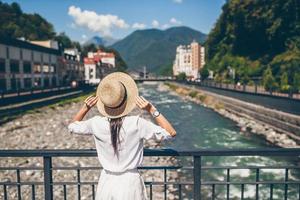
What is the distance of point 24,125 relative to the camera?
97.0 feet

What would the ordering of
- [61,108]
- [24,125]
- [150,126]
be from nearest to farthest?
[150,126] < [24,125] < [61,108]

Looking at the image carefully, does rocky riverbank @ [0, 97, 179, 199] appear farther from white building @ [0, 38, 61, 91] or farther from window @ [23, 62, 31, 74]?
window @ [23, 62, 31, 74]

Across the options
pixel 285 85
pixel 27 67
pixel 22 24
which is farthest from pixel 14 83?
pixel 22 24

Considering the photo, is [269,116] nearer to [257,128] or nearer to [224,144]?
[257,128]

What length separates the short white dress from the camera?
9.71 feet

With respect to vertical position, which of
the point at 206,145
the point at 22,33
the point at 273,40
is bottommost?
the point at 206,145

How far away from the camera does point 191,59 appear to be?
176m

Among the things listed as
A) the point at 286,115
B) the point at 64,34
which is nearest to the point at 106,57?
the point at 64,34

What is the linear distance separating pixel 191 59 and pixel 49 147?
16019 cm

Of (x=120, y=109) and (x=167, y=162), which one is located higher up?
(x=120, y=109)

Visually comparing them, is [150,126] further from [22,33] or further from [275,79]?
[22,33]

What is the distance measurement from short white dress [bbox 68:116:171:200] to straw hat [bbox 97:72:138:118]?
3.6 inches

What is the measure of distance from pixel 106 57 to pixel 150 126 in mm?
161374

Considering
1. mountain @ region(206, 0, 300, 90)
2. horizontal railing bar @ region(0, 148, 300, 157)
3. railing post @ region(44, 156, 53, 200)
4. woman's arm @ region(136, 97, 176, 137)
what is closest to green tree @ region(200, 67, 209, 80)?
mountain @ region(206, 0, 300, 90)
